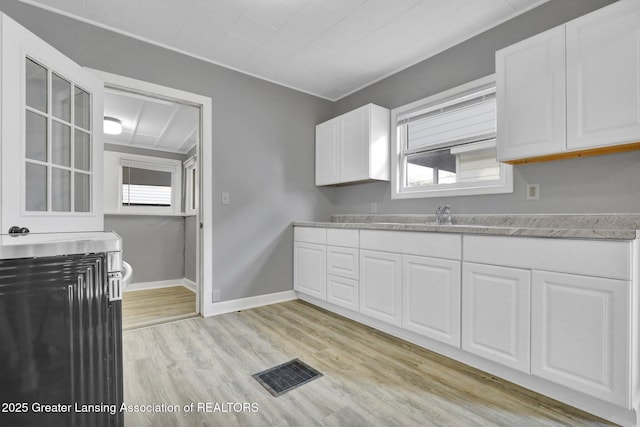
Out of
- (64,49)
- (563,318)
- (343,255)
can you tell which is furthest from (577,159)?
(64,49)

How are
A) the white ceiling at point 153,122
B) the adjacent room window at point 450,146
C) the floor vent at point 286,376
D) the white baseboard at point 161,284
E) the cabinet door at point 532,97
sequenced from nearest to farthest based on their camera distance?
the floor vent at point 286,376, the cabinet door at point 532,97, the adjacent room window at point 450,146, the white ceiling at point 153,122, the white baseboard at point 161,284

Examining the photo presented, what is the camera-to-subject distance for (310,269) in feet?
10.7

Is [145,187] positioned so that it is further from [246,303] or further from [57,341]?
[57,341]

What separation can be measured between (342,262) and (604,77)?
2.16 meters

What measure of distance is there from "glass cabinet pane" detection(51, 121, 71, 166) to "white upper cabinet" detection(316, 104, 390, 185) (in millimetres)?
2372

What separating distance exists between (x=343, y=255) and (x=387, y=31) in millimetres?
1945

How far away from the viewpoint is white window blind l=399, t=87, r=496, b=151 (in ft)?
8.29

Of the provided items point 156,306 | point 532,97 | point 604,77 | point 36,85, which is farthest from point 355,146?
point 156,306

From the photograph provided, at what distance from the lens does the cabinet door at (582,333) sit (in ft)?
4.47

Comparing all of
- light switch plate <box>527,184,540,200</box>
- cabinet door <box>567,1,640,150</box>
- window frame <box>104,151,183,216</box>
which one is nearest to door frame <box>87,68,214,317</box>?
window frame <box>104,151,183,216</box>

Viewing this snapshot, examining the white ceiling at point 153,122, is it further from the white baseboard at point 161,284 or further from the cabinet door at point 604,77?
the cabinet door at point 604,77

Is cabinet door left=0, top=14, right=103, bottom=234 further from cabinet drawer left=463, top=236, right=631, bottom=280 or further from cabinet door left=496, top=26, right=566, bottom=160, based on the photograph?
cabinet door left=496, top=26, right=566, bottom=160

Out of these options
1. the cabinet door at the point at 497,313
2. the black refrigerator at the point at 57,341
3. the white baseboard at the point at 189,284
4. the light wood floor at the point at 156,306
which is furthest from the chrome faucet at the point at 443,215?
the white baseboard at the point at 189,284

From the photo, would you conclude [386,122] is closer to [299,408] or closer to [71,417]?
[299,408]
